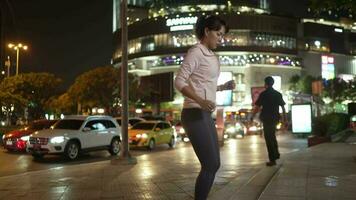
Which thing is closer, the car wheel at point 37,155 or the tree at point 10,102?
the car wheel at point 37,155

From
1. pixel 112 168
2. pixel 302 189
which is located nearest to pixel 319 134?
pixel 112 168

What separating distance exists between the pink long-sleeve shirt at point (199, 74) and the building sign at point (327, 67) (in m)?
102

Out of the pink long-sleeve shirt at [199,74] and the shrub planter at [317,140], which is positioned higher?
the pink long-sleeve shirt at [199,74]

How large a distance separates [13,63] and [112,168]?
7483 centimetres

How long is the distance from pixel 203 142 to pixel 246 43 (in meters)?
93.0

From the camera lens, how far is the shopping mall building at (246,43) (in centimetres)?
9594

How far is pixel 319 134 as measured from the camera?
71.8ft

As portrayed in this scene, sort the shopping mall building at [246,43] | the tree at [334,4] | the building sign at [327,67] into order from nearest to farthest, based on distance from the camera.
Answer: the tree at [334,4]
the shopping mall building at [246,43]
the building sign at [327,67]

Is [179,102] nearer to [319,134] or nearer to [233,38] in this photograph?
[233,38]

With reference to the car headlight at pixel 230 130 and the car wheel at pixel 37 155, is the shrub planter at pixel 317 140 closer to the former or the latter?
the car wheel at pixel 37 155

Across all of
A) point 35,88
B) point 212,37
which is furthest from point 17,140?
point 35,88

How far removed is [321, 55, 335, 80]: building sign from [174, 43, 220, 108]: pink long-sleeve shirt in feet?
334

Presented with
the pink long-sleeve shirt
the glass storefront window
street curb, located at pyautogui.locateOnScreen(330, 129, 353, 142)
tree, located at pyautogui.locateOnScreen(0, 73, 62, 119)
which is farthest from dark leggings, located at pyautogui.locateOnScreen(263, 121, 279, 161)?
the glass storefront window

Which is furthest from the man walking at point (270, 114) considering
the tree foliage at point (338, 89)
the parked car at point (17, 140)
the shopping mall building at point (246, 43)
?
the tree foliage at point (338, 89)
